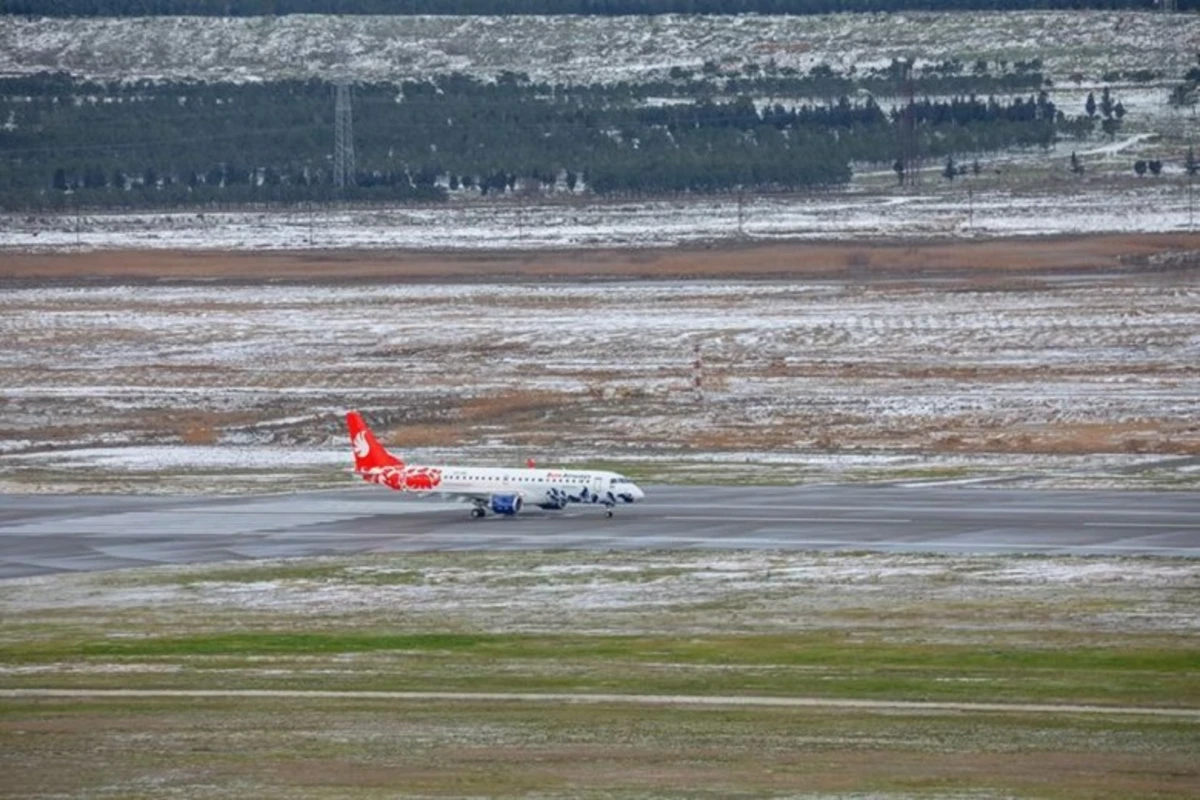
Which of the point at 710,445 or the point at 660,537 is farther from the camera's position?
the point at 710,445

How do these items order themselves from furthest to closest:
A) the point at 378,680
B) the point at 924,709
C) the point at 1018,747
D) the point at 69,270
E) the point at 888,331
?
1. the point at 69,270
2. the point at 888,331
3. the point at 378,680
4. the point at 924,709
5. the point at 1018,747

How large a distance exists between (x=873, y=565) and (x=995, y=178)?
12867 cm

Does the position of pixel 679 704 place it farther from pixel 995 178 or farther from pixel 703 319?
pixel 995 178

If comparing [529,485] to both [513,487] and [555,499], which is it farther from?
[555,499]

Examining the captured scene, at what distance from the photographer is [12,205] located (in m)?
197

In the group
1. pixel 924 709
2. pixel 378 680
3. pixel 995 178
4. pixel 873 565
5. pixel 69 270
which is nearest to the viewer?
pixel 924 709

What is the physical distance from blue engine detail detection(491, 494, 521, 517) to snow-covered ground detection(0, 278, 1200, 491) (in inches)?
339

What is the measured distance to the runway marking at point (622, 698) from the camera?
4047cm

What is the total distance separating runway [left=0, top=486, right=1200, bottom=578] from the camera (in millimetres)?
61062

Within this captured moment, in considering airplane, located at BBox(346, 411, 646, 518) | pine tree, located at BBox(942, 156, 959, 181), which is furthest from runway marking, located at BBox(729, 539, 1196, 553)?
pine tree, located at BBox(942, 156, 959, 181)

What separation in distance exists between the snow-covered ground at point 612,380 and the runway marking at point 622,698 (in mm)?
32400

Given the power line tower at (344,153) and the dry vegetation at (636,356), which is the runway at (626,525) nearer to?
the dry vegetation at (636,356)

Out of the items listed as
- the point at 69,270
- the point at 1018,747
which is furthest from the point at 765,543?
the point at 69,270

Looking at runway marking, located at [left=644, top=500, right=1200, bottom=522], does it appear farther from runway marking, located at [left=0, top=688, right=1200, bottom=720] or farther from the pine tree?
the pine tree
